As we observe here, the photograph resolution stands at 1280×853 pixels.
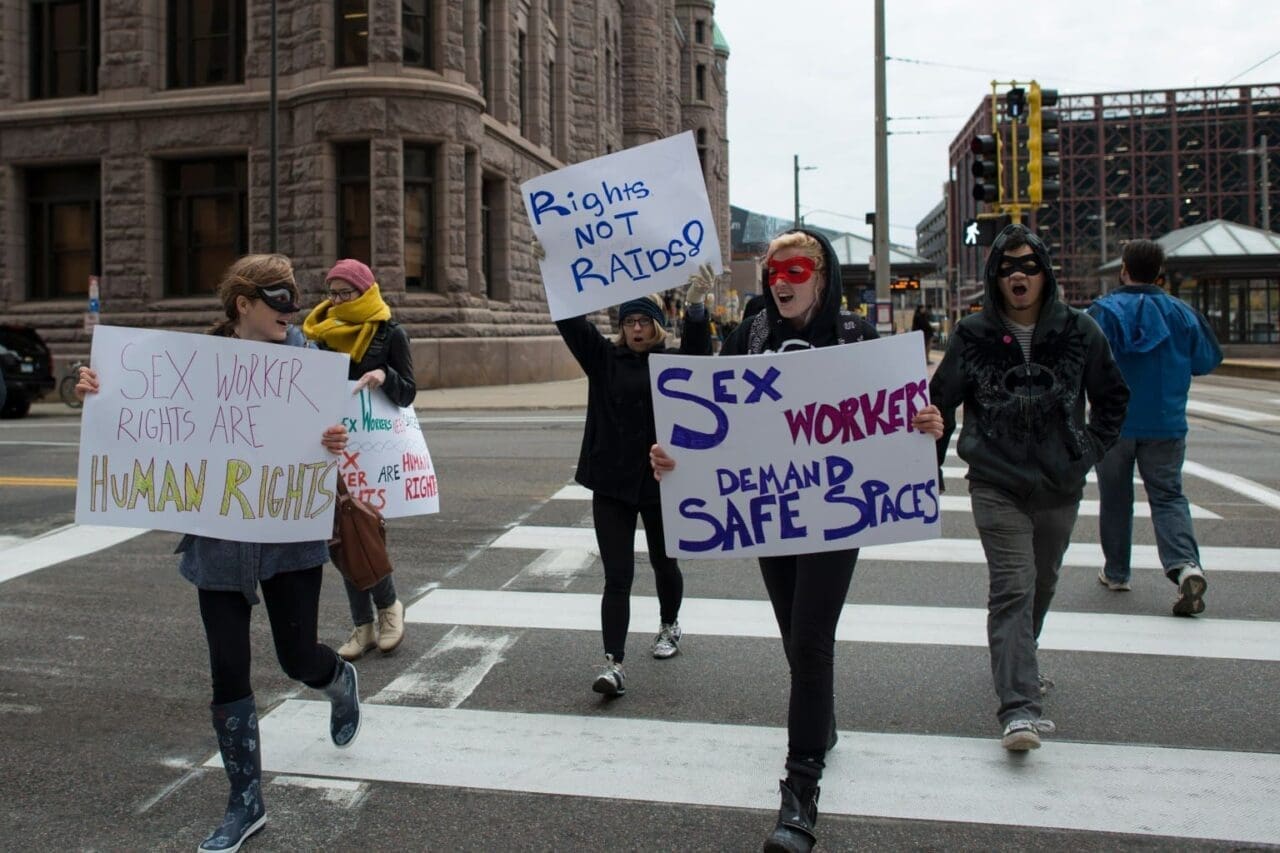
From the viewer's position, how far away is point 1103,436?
14.3 ft

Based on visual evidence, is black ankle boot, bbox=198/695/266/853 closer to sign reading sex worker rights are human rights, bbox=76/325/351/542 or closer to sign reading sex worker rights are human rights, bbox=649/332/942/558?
sign reading sex worker rights are human rights, bbox=76/325/351/542

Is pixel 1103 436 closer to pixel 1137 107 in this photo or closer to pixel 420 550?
pixel 420 550

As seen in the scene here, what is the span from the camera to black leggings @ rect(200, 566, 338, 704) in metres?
3.49

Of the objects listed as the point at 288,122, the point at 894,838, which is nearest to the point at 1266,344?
the point at 288,122

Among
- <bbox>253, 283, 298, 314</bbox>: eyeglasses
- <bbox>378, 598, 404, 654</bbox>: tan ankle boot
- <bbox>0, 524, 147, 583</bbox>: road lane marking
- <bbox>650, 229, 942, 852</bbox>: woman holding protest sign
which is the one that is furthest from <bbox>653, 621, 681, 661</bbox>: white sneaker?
<bbox>0, 524, 147, 583</bbox>: road lane marking

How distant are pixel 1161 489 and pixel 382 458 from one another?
4.17m

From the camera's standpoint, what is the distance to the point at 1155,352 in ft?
20.3

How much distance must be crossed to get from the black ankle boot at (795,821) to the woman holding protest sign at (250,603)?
1.61 meters

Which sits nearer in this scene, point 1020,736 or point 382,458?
point 1020,736

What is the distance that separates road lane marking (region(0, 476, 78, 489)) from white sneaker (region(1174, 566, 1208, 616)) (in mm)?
9479

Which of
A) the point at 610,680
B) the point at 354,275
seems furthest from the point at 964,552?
the point at 354,275

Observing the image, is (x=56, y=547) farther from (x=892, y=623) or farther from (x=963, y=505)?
(x=963, y=505)

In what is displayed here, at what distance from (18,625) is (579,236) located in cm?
390

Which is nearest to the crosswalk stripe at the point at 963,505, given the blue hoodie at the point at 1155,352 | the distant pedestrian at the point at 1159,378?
the distant pedestrian at the point at 1159,378
